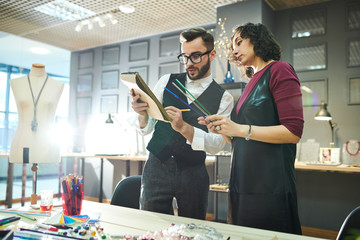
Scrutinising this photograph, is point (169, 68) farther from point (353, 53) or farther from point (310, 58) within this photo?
point (353, 53)

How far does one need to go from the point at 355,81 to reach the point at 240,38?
3071 millimetres

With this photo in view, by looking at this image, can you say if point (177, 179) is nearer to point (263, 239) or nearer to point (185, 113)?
point (185, 113)

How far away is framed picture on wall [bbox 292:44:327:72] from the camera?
13.7ft

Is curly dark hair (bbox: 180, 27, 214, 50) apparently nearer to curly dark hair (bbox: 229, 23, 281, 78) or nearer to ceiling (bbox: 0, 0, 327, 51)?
curly dark hair (bbox: 229, 23, 281, 78)

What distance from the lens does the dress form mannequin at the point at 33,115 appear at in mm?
2912

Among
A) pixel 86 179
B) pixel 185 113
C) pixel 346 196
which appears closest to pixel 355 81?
pixel 346 196

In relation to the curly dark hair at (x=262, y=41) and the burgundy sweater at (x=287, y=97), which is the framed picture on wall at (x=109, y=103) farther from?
the burgundy sweater at (x=287, y=97)

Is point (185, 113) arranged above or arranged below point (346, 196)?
above

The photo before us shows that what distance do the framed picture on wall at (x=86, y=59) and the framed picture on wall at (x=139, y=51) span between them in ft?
3.23

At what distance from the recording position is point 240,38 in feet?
4.87

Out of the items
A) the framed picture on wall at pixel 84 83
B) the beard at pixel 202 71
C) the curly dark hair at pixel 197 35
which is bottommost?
the beard at pixel 202 71

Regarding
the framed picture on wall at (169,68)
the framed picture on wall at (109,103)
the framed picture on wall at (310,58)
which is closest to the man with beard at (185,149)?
the framed picture on wall at (310,58)

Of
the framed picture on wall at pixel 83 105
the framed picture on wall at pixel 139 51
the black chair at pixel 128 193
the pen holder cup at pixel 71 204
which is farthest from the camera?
the framed picture on wall at pixel 83 105

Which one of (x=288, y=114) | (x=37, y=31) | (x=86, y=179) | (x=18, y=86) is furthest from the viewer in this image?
(x=86, y=179)
